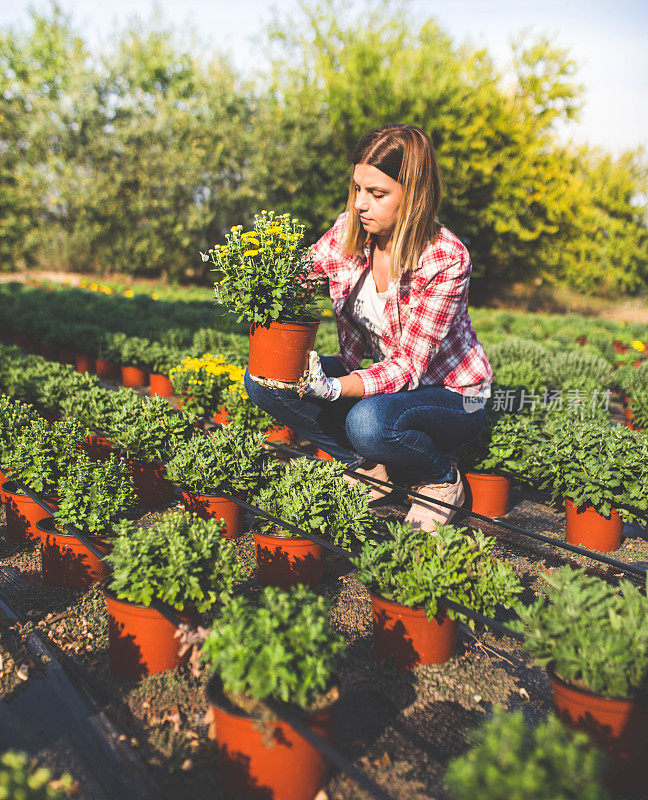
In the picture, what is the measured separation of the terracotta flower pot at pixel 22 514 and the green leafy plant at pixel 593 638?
2.40m

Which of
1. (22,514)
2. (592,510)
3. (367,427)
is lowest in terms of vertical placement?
(22,514)

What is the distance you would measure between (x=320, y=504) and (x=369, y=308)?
122cm

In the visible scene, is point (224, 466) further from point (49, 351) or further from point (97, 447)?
point (49, 351)

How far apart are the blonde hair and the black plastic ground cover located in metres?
2.31

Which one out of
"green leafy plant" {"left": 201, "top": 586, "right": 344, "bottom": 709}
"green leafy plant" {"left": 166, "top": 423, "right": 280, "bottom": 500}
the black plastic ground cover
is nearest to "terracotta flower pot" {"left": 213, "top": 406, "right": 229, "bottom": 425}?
"green leafy plant" {"left": 166, "top": 423, "right": 280, "bottom": 500}

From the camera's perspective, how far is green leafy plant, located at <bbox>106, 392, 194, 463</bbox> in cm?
349

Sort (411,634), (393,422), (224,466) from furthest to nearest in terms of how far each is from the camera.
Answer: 1. (224,466)
2. (393,422)
3. (411,634)

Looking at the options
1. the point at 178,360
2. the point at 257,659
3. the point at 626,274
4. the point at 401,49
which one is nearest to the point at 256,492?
the point at 257,659

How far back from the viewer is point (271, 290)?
2713 millimetres

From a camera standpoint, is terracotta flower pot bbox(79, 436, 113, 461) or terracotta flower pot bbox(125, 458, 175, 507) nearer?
terracotta flower pot bbox(125, 458, 175, 507)

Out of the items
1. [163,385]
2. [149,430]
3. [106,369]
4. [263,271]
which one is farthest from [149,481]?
[106,369]

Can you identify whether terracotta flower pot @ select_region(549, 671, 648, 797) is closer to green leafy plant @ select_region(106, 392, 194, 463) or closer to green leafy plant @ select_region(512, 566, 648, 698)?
green leafy plant @ select_region(512, 566, 648, 698)

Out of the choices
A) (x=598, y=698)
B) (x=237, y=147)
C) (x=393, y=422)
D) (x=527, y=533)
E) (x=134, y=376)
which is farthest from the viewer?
(x=237, y=147)

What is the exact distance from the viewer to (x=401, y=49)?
25.1 metres
